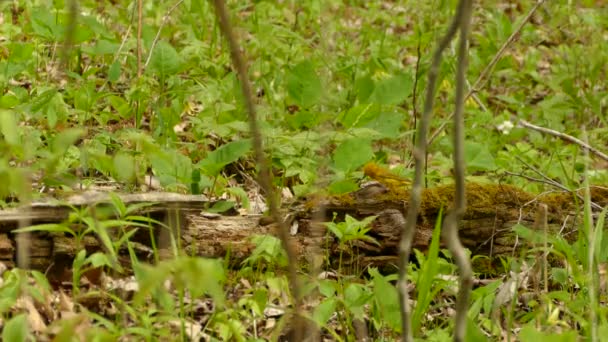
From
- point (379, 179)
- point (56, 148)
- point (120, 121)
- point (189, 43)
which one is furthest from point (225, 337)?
point (189, 43)

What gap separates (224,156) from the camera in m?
3.55

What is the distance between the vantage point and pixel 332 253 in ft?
11.2

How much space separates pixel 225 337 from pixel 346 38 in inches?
154

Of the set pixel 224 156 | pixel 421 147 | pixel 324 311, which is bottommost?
pixel 324 311

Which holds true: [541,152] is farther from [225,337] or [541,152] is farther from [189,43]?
[225,337]

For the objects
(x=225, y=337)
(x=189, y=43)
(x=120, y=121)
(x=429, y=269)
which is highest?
(x=189, y=43)

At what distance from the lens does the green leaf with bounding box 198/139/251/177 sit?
3.52 metres

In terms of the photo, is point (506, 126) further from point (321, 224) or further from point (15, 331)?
point (15, 331)

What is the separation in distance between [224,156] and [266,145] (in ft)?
1.31

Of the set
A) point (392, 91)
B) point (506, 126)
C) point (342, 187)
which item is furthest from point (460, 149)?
point (506, 126)

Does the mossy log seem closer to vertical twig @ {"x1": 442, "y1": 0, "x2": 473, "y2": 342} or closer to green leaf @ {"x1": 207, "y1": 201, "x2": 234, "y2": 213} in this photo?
green leaf @ {"x1": 207, "y1": 201, "x2": 234, "y2": 213}

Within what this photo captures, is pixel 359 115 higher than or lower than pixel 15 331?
higher

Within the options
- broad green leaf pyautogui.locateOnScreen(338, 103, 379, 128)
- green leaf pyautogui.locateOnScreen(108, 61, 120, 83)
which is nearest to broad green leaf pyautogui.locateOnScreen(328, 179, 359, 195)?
broad green leaf pyautogui.locateOnScreen(338, 103, 379, 128)

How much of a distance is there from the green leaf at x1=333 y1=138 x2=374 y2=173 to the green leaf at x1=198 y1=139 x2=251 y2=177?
1.38ft
